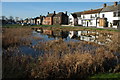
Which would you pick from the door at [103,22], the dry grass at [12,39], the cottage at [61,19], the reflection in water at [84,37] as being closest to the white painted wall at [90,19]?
the door at [103,22]

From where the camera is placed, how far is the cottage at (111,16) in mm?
38250

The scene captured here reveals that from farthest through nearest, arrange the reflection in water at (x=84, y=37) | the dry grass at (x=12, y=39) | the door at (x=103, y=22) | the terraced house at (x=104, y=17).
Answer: the door at (x=103, y=22), the terraced house at (x=104, y=17), the reflection in water at (x=84, y=37), the dry grass at (x=12, y=39)

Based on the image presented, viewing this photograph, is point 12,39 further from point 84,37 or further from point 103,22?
point 103,22

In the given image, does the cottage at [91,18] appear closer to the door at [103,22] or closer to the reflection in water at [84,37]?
the door at [103,22]

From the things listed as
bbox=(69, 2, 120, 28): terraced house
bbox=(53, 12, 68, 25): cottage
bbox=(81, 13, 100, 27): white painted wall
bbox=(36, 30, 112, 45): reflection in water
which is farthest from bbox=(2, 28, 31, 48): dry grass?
bbox=(53, 12, 68, 25): cottage

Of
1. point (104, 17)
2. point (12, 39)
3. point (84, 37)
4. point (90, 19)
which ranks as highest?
point (90, 19)

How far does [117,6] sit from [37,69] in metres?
40.1

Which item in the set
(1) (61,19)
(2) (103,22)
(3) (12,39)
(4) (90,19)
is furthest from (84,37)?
(1) (61,19)

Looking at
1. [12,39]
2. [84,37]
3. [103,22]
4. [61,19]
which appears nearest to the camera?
[12,39]

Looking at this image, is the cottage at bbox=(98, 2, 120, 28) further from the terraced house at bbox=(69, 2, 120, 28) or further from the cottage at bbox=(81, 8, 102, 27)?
the cottage at bbox=(81, 8, 102, 27)

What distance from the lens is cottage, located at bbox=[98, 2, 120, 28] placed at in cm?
3825

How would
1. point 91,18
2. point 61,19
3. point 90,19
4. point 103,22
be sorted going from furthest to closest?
point 61,19 → point 90,19 → point 91,18 → point 103,22

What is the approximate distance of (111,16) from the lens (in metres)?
40.2

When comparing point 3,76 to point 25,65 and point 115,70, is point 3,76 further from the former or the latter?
point 115,70
